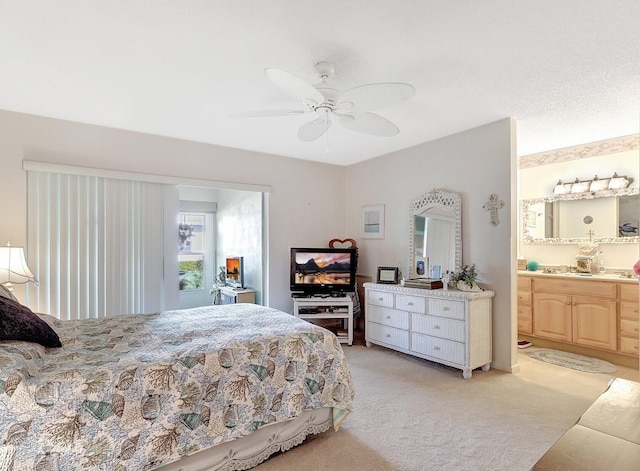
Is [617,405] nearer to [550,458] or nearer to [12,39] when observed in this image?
[550,458]

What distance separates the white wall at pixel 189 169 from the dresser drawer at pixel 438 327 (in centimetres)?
186

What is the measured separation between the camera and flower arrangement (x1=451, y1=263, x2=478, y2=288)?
3.48 metres

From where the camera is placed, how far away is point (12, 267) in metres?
2.74

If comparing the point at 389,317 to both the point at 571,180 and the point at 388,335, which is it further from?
the point at 571,180

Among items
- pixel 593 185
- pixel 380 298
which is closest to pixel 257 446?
pixel 380 298

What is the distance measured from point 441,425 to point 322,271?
249 centimetres

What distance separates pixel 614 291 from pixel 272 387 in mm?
3722

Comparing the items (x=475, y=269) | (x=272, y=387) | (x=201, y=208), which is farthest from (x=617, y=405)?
(x=201, y=208)

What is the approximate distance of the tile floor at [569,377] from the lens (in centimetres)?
303

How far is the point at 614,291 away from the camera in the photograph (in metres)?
3.62

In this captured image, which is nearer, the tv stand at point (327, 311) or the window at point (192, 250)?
the tv stand at point (327, 311)

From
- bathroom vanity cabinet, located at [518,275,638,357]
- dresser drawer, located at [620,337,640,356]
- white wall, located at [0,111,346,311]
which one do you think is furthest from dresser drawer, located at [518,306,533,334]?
white wall, located at [0,111,346,311]

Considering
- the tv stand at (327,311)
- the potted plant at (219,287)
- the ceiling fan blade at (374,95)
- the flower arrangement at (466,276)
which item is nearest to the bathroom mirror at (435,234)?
the flower arrangement at (466,276)

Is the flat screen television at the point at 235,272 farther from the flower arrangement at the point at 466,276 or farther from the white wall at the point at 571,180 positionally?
Answer: the white wall at the point at 571,180
